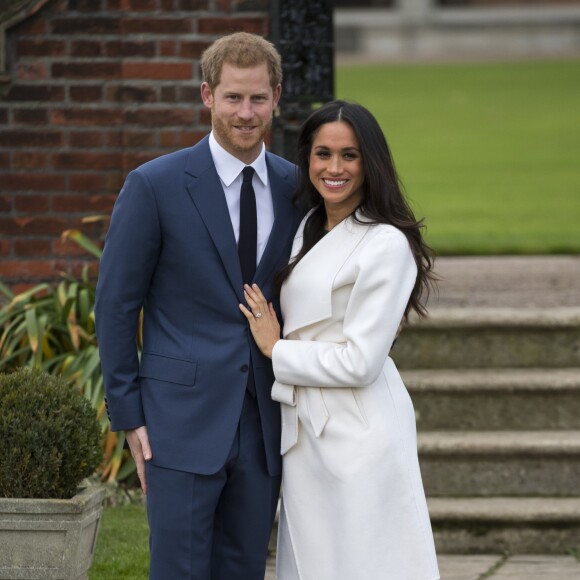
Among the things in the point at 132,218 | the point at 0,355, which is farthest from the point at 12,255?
the point at 132,218

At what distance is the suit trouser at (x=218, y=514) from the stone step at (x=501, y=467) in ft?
6.86

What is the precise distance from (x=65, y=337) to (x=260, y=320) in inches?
110

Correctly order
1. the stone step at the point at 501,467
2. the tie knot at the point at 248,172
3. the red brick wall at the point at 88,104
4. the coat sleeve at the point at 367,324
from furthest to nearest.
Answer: the red brick wall at the point at 88,104 < the stone step at the point at 501,467 < the tie knot at the point at 248,172 < the coat sleeve at the point at 367,324

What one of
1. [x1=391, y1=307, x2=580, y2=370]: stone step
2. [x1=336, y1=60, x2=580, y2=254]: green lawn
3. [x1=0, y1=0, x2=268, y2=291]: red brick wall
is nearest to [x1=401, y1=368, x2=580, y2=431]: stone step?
[x1=391, y1=307, x2=580, y2=370]: stone step

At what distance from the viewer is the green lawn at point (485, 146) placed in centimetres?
1129

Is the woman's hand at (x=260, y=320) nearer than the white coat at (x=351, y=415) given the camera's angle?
No

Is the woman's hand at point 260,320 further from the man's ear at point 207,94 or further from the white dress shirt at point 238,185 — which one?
the man's ear at point 207,94

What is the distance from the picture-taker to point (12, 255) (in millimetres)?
6617

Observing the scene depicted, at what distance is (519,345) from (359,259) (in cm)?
292

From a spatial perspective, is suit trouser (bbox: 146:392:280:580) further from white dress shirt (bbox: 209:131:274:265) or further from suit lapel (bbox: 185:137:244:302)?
white dress shirt (bbox: 209:131:274:265)

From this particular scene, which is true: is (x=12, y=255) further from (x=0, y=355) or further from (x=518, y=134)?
(x=518, y=134)

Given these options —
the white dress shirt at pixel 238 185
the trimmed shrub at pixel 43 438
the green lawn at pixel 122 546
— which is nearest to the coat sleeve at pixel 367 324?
the white dress shirt at pixel 238 185

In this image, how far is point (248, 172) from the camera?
4020 mm

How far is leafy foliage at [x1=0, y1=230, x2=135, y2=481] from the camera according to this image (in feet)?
20.3
